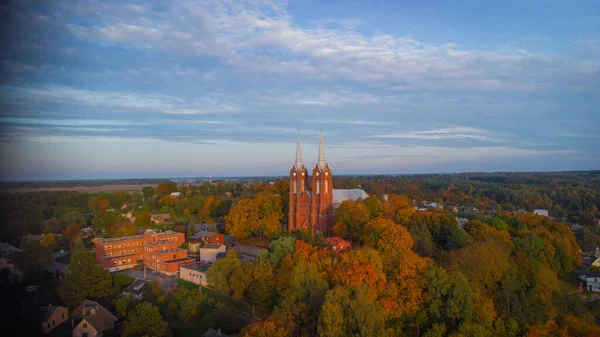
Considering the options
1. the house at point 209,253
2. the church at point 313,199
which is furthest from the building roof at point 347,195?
the house at point 209,253

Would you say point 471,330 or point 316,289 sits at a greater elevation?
point 316,289

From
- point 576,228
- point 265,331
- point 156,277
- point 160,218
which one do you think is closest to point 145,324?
point 265,331

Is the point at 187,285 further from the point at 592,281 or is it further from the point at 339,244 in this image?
the point at 592,281

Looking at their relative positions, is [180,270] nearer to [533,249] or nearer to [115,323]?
[115,323]

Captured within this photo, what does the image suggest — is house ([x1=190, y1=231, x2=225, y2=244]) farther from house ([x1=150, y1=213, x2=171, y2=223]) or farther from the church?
house ([x1=150, y1=213, x2=171, y2=223])

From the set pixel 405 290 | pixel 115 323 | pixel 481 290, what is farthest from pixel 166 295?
pixel 481 290

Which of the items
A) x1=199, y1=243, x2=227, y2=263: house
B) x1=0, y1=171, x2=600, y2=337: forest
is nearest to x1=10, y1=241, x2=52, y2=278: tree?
x1=0, y1=171, x2=600, y2=337: forest
